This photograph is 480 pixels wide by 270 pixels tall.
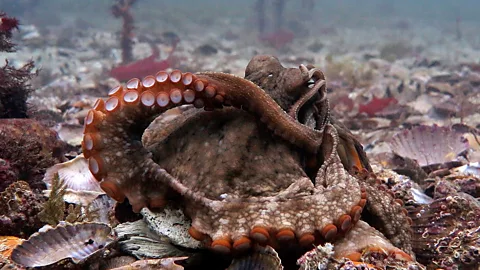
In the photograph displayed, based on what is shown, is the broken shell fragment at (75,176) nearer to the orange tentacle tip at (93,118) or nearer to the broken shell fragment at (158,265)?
the orange tentacle tip at (93,118)

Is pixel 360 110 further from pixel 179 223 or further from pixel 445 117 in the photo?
pixel 179 223

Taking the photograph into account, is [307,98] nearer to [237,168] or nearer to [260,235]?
[237,168]

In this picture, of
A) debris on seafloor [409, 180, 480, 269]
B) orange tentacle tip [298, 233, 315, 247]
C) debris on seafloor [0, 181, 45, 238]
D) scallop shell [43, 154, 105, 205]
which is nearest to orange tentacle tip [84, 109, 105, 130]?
debris on seafloor [0, 181, 45, 238]

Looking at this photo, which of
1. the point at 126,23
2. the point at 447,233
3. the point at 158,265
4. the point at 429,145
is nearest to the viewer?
the point at 158,265

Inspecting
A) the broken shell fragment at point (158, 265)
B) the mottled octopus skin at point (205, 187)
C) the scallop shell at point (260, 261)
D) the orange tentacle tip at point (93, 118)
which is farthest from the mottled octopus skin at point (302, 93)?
the broken shell fragment at point (158, 265)

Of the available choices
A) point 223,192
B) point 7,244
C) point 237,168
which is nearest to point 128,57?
point 7,244
